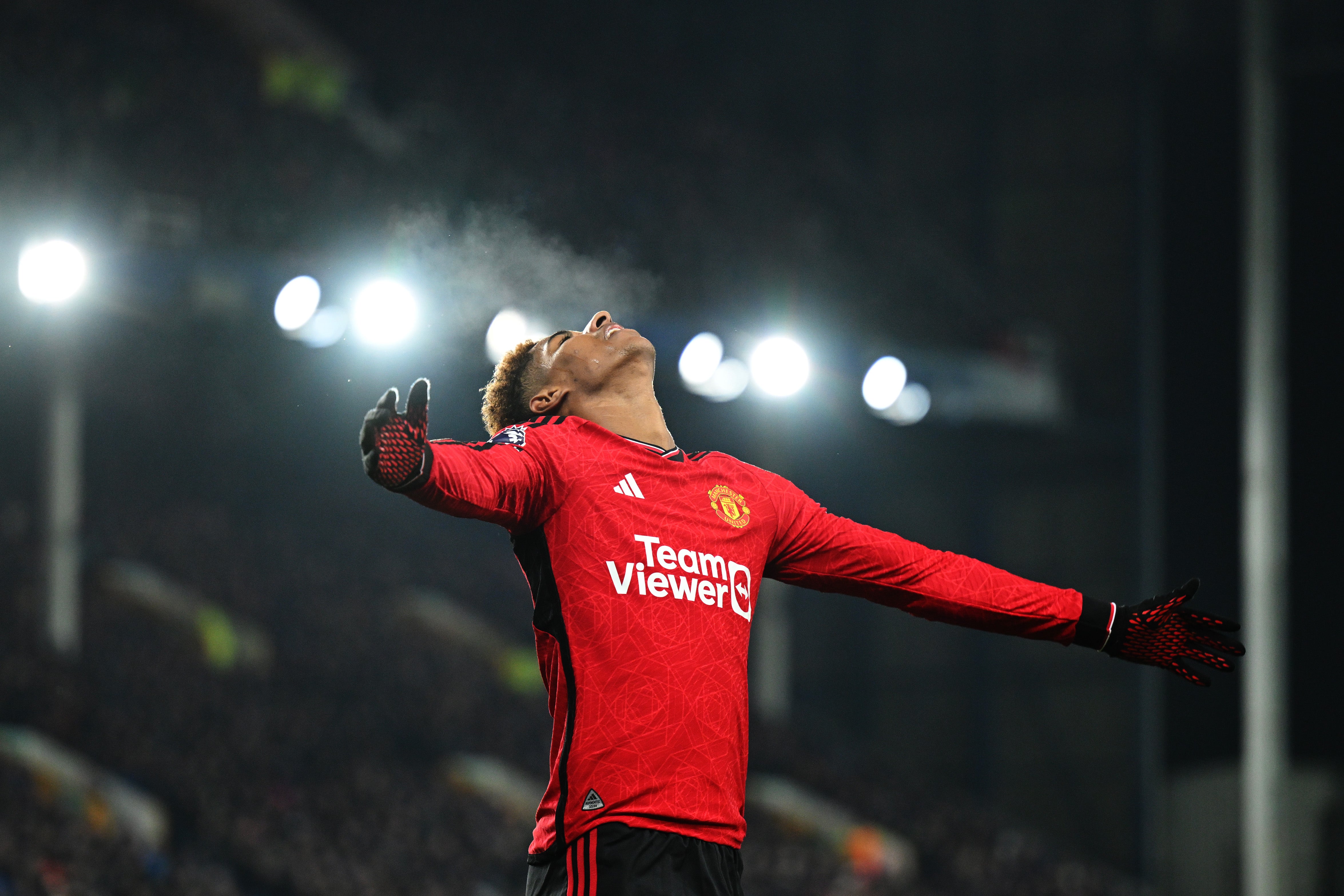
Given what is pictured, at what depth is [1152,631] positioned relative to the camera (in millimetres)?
2820

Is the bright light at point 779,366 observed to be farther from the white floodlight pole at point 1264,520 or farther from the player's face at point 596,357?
the player's face at point 596,357

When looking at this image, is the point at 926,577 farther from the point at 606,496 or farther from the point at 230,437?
the point at 230,437

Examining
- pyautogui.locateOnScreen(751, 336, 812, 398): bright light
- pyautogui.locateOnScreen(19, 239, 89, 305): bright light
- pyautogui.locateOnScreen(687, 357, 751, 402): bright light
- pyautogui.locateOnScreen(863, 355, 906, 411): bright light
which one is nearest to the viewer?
pyautogui.locateOnScreen(19, 239, 89, 305): bright light

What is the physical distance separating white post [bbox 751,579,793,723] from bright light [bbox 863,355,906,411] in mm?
4392

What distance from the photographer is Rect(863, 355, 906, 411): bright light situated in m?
13.6

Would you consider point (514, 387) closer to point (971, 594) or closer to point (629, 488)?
point (629, 488)

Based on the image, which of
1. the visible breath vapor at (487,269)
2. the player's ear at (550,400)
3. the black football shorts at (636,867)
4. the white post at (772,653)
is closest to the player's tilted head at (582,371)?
the player's ear at (550,400)

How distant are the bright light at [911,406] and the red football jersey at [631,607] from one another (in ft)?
38.5

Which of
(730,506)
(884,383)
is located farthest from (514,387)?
(884,383)

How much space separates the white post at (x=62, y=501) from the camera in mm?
12906

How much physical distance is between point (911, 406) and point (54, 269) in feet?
27.8

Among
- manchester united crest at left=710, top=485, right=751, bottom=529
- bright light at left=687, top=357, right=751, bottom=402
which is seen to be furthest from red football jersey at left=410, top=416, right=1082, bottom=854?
bright light at left=687, top=357, right=751, bottom=402

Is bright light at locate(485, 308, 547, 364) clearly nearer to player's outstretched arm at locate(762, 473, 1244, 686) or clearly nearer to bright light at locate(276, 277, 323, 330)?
bright light at locate(276, 277, 323, 330)

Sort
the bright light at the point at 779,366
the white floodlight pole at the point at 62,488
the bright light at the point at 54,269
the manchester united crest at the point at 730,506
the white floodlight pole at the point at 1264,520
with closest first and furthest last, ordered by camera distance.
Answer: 1. the manchester united crest at the point at 730,506
2. the bright light at the point at 54,269
3. the white floodlight pole at the point at 1264,520
4. the bright light at the point at 779,366
5. the white floodlight pole at the point at 62,488
